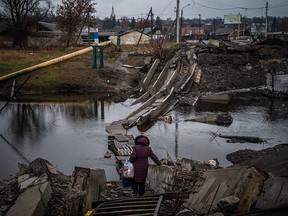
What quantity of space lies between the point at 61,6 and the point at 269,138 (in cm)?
3436

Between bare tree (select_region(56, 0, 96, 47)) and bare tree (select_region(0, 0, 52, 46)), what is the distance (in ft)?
11.9

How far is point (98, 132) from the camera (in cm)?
1462

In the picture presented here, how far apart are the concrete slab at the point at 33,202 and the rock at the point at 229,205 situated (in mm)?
2959

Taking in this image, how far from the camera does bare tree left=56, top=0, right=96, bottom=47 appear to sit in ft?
133

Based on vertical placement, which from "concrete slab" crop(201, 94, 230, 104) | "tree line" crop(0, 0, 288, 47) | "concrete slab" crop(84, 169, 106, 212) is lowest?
"concrete slab" crop(84, 169, 106, 212)

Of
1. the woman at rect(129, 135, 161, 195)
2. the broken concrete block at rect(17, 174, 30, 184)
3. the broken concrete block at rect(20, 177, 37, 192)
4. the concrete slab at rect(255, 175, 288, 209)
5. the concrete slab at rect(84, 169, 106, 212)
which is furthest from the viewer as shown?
the broken concrete block at rect(17, 174, 30, 184)

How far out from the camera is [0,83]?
22.6 m

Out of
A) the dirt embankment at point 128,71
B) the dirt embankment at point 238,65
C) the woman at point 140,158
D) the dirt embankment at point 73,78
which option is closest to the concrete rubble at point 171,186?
the woman at point 140,158

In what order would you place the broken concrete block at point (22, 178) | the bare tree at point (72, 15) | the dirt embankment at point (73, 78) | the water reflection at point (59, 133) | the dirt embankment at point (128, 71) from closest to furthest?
the broken concrete block at point (22, 178) → the water reflection at point (59, 133) → the dirt embankment at point (73, 78) → the dirt embankment at point (128, 71) → the bare tree at point (72, 15)

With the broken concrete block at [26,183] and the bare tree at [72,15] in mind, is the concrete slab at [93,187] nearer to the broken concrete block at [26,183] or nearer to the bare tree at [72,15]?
the broken concrete block at [26,183]

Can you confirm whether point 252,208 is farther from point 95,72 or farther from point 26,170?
point 95,72

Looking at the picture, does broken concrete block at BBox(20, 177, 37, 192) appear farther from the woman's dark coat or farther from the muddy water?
the muddy water

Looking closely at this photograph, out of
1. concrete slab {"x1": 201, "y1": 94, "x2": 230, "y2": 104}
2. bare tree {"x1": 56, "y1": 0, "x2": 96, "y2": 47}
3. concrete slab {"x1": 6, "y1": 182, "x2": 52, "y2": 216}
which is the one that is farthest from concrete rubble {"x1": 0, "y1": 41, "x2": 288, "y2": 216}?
bare tree {"x1": 56, "y1": 0, "x2": 96, "y2": 47}

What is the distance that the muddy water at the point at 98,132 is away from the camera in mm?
11547
